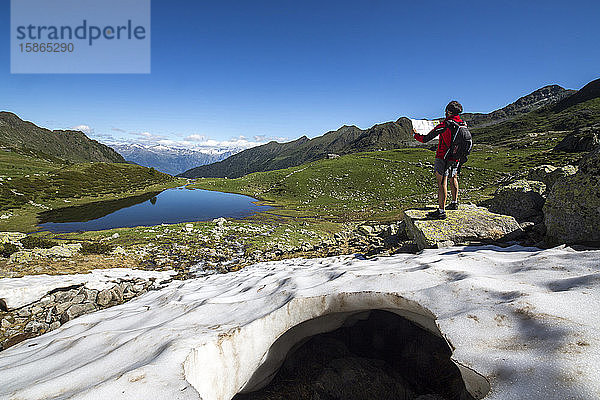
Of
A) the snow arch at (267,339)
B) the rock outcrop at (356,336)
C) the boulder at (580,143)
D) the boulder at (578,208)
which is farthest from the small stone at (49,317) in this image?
the boulder at (580,143)

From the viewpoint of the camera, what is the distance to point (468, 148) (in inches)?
415

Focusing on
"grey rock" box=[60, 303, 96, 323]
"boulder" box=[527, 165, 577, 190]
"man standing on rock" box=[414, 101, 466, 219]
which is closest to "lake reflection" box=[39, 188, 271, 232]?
"grey rock" box=[60, 303, 96, 323]

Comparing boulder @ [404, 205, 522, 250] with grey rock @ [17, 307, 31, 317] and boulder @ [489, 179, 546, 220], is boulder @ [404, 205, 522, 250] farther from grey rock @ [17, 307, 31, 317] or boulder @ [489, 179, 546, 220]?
grey rock @ [17, 307, 31, 317]

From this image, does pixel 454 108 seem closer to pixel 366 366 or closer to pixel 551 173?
pixel 366 366

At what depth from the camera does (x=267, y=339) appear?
191 inches

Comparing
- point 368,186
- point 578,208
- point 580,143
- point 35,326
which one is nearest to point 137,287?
point 35,326

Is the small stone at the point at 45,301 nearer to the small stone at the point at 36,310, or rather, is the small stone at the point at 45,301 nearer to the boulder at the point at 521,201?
the small stone at the point at 36,310

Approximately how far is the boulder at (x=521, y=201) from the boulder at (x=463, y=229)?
2.84m

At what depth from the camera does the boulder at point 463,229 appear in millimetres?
9258

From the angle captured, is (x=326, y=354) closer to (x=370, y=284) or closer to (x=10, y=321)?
(x=370, y=284)

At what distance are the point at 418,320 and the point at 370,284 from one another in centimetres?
105

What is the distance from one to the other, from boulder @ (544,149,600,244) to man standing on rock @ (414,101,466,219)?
12.6 feet

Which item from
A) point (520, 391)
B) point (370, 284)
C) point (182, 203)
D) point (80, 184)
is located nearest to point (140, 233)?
point (370, 284)

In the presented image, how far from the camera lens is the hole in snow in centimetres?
438
